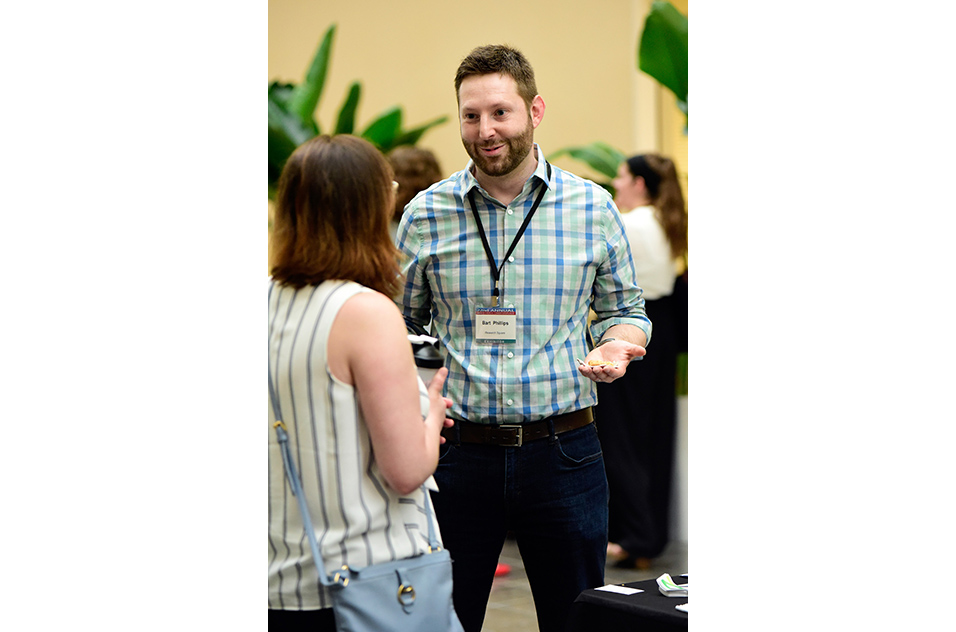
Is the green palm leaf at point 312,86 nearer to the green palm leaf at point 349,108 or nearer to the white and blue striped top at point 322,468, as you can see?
the green palm leaf at point 349,108

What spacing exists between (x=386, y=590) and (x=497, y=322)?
62 centimetres

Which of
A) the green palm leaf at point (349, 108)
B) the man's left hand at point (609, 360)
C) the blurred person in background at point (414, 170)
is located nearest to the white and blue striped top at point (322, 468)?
the man's left hand at point (609, 360)

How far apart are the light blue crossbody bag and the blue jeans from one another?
1.46 ft

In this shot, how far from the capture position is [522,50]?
3.68 metres

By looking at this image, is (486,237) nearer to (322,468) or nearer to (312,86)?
(322,468)

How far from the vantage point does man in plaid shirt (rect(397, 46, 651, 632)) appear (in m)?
1.80

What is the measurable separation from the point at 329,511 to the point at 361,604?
136 millimetres

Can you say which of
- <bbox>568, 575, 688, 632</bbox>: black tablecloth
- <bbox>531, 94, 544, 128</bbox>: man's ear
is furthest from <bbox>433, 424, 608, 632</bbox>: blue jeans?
<bbox>531, 94, 544, 128</bbox>: man's ear

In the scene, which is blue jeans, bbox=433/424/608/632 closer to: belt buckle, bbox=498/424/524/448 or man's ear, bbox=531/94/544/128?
belt buckle, bbox=498/424/524/448

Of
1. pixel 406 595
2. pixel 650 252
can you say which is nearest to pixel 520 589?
pixel 650 252
